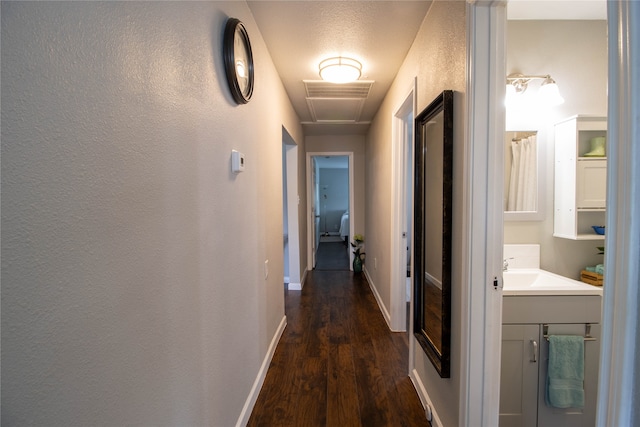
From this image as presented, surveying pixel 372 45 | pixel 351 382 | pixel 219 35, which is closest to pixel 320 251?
pixel 351 382

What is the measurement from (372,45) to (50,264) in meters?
2.18

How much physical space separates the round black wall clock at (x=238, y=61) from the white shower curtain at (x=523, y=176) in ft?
5.83

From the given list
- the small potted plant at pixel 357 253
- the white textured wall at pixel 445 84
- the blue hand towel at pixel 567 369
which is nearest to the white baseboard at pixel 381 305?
the small potted plant at pixel 357 253

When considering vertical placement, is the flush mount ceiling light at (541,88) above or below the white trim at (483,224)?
above

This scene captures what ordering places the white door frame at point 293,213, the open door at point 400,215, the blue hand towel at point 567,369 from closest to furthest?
the blue hand towel at point 567,369 → the open door at point 400,215 → the white door frame at point 293,213

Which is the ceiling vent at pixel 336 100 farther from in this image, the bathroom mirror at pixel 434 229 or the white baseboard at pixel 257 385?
the white baseboard at pixel 257 385

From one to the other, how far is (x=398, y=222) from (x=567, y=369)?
4.78ft

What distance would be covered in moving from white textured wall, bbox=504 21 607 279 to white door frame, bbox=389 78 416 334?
2.79 ft

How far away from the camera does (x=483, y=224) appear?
1.15 m

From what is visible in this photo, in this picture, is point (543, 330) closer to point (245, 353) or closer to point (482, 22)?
point (482, 22)

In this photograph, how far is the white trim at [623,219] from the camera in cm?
49

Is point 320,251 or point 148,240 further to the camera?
point 320,251

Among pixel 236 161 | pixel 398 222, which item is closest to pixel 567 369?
pixel 398 222

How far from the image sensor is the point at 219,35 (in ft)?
4.10
